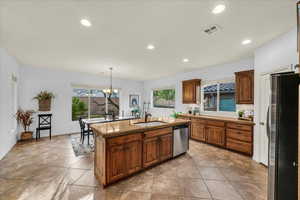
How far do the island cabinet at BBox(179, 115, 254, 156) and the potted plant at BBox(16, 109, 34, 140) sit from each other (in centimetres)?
556

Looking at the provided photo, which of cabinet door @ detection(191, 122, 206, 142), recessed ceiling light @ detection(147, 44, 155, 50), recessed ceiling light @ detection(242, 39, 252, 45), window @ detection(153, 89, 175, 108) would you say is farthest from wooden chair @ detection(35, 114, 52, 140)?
recessed ceiling light @ detection(242, 39, 252, 45)

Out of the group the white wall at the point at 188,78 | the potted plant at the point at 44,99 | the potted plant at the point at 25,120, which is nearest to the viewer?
the white wall at the point at 188,78

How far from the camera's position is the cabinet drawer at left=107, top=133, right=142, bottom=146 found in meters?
2.06

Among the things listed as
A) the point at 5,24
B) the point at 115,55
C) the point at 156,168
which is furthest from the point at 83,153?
the point at 5,24

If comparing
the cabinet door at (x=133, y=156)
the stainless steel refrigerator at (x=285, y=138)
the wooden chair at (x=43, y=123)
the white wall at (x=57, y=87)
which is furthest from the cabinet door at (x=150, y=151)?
the white wall at (x=57, y=87)

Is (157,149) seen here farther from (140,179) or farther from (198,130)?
(198,130)

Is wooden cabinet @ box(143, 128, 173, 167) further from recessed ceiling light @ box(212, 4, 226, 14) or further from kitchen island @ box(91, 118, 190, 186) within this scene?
recessed ceiling light @ box(212, 4, 226, 14)

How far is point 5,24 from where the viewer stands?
2.05 meters

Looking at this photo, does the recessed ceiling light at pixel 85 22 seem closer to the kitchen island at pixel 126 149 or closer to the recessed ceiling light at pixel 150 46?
the recessed ceiling light at pixel 150 46

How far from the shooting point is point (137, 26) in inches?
83.6

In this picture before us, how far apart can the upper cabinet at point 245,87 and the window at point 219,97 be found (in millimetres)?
603

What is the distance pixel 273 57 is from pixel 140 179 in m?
3.59

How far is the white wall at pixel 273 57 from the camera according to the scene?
222cm

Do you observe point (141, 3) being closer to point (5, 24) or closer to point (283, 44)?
point (5, 24)
